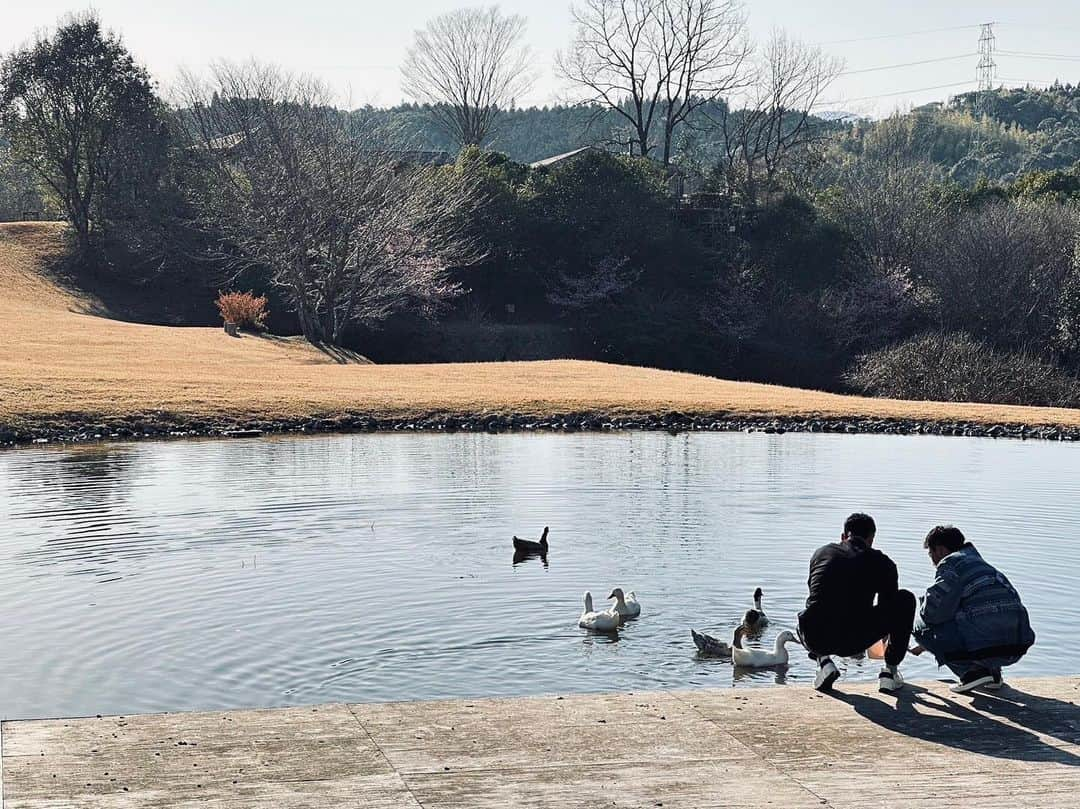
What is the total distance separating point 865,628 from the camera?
9.71 metres

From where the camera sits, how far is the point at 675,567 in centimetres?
1617

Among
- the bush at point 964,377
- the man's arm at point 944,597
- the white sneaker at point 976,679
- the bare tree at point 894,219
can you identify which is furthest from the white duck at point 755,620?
the bare tree at point 894,219

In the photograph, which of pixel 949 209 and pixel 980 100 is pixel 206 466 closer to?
pixel 949 209

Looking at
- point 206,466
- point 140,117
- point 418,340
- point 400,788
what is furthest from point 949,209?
point 400,788

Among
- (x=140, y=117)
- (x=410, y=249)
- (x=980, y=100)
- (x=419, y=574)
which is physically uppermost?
(x=980, y=100)

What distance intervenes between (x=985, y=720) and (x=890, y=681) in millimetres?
840

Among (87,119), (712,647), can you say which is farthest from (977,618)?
(87,119)

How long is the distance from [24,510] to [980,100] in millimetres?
199867

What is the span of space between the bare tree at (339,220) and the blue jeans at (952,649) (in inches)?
1973

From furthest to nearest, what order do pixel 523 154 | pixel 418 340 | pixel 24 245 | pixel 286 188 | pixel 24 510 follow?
pixel 523 154
pixel 24 245
pixel 418 340
pixel 286 188
pixel 24 510

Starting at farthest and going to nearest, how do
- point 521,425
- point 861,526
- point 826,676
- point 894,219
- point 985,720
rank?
1. point 894,219
2. point 521,425
3. point 861,526
4. point 826,676
5. point 985,720

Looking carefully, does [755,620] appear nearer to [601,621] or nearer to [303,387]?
[601,621]

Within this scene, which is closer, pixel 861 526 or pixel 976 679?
pixel 976 679

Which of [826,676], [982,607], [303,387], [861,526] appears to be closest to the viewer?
[982,607]
